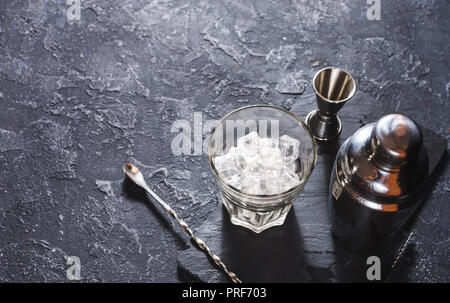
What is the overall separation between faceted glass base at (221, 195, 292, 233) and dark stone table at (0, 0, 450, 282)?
0.05 m

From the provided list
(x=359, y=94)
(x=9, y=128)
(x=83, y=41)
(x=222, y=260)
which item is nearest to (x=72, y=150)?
(x=9, y=128)

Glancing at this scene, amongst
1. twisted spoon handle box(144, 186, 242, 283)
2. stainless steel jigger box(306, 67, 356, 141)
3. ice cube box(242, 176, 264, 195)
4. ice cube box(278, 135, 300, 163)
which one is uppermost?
stainless steel jigger box(306, 67, 356, 141)

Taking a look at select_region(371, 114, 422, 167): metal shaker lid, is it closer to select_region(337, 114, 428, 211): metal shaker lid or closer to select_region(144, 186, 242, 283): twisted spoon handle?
select_region(337, 114, 428, 211): metal shaker lid

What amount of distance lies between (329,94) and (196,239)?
508mm

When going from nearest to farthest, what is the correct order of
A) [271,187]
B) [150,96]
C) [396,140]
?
[396,140]
[271,187]
[150,96]

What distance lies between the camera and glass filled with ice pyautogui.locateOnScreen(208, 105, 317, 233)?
47.9 inches

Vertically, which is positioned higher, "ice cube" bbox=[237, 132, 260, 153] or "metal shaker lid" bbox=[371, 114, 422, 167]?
"metal shaker lid" bbox=[371, 114, 422, 167]

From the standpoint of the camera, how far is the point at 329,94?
1.40 m

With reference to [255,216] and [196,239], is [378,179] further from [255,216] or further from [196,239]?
[196,239]

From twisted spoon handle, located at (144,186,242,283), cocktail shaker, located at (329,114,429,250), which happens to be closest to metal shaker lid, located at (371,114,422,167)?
cocktail shaker, located at (329,114,429,250)

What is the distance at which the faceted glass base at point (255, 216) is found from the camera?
4.14 ft

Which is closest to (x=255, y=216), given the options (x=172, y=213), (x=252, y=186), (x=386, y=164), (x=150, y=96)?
(x=252, y=186)

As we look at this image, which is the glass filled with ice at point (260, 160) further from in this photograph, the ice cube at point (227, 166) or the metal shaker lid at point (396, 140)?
the metal shaker lid at point (396, 140)
